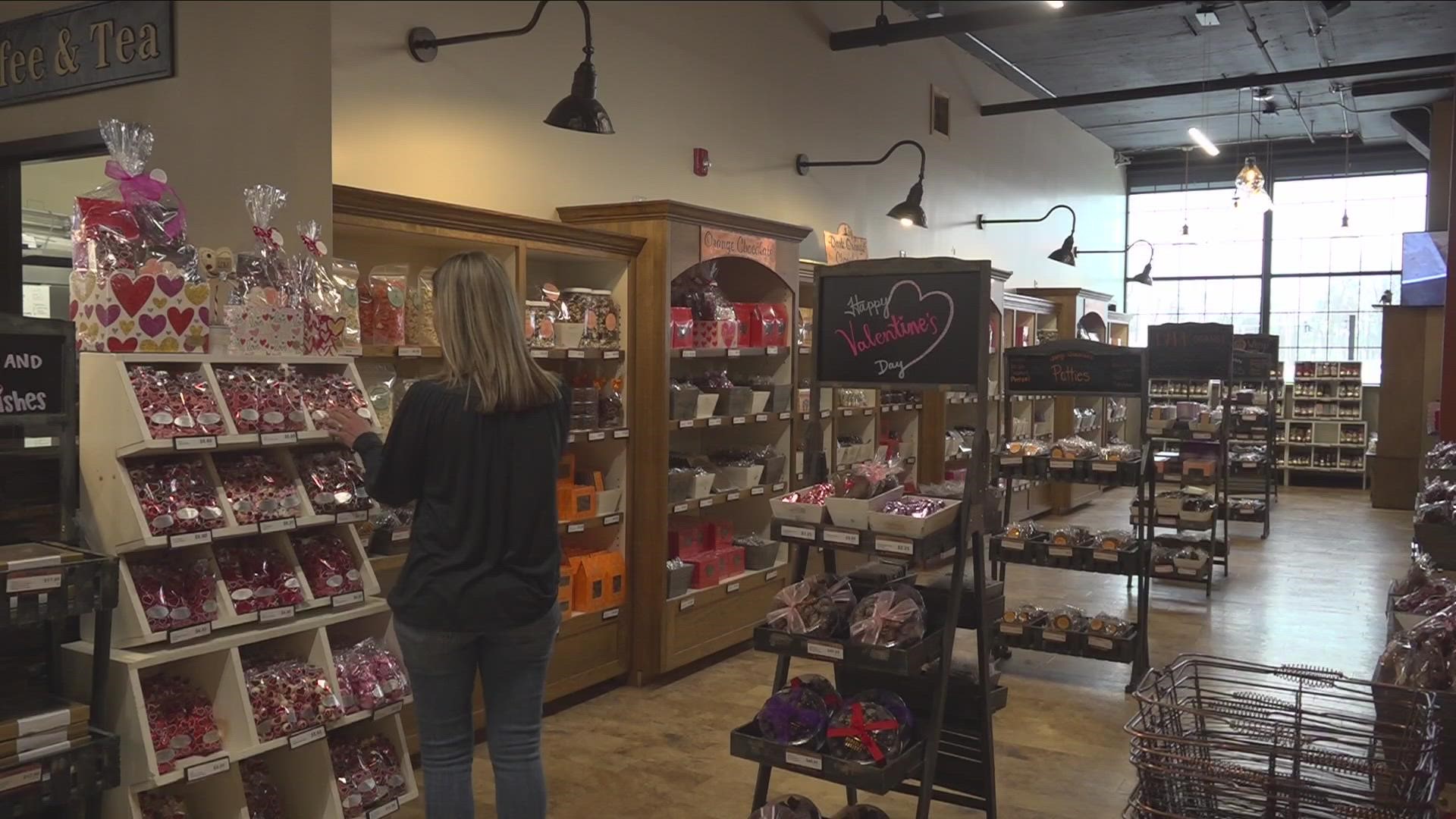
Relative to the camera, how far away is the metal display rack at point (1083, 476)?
5.30 metres

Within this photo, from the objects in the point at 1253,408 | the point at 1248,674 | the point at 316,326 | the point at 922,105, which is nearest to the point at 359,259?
the point at 316,326

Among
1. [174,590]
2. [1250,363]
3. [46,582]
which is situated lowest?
[174,590]

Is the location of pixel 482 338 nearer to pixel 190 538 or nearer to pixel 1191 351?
pixel 190 538

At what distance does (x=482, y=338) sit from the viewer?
2.58 m

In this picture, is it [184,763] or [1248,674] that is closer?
[184,763]

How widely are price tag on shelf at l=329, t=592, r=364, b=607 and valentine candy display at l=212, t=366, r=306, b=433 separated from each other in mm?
505

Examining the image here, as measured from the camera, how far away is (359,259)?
4328 millimetres

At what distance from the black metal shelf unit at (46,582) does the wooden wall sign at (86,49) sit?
0.99 metres

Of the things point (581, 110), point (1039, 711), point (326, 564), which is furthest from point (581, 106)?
point (1039, 711)

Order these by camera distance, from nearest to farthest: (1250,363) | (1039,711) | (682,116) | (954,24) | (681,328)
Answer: (1039,711) < (681,328) < (682,116) < (954,24) < (1250,363)

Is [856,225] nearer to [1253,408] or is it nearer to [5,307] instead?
[1253,408]

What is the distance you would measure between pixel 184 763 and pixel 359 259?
7.25 ft

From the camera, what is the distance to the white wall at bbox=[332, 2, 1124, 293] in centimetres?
451

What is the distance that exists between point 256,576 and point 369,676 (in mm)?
444
